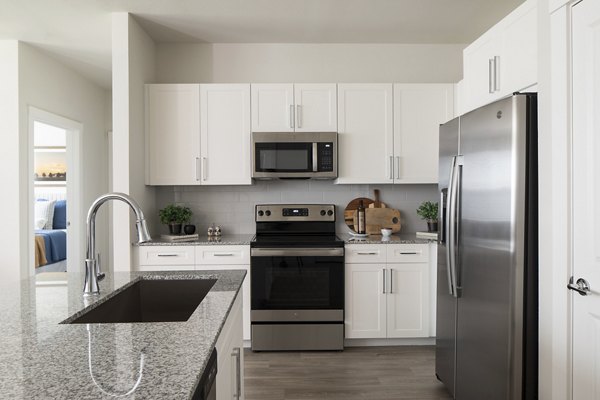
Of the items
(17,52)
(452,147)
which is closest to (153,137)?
(17,52)

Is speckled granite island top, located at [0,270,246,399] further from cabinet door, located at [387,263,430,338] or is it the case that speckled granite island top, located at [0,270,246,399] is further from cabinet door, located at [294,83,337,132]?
cabinet door, located at [294,83,337,132]

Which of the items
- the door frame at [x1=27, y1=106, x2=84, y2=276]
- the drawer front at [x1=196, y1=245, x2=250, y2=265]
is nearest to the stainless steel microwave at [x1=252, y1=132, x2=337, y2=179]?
the drawer front at [x1=196, y1=245, x2=250, y2=265]

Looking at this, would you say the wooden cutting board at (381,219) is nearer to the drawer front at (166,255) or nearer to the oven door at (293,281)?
the oven door at (293,281)

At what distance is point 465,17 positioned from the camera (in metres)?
3.49

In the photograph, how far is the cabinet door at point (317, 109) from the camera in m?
3.69

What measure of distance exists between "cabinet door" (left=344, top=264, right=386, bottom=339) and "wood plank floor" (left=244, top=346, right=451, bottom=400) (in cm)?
20

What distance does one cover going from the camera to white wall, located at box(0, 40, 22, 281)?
3.99 m

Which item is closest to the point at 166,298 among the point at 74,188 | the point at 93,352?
the point at 93,352

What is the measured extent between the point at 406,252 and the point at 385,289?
34 cm

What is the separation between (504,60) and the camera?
225 centimetres

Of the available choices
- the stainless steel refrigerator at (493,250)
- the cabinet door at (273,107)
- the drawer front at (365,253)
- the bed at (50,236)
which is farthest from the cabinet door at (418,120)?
the bed at (50,236)

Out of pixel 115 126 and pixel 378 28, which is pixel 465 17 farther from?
pixel 115 126

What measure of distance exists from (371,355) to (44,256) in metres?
5.06

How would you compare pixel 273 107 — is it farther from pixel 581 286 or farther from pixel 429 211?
pixel 581 286
